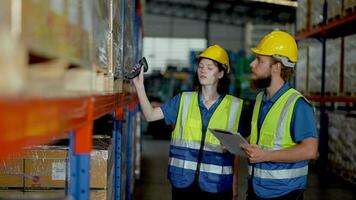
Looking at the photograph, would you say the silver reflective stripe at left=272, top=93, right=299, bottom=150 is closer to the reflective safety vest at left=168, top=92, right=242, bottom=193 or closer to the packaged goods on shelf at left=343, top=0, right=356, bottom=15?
the reflective safety vest at left=168, top=92, right=242, bottom=193

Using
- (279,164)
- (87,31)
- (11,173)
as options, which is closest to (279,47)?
(279,164)

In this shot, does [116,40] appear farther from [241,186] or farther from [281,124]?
[241,186]

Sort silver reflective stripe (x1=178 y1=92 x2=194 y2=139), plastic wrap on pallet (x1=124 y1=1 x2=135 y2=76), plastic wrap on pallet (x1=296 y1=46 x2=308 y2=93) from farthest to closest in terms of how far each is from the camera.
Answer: plastic wrap on pallet (x1=296 y1=46 x2=308 y2=93) < plastic wrap on pallet (x1=124 y1=1 x2=135 y2=76) < silver reflective stripe (x1=178 y1=92 x2=194 y2=139)

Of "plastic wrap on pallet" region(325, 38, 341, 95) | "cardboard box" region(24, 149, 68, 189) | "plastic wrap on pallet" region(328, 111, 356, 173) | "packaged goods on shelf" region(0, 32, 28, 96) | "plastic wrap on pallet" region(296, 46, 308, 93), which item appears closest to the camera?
"packaged goods on shelf" region(0, 32, 28, 96)

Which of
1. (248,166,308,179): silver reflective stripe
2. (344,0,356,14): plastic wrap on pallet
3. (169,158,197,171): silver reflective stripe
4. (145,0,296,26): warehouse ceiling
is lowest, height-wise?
(169,158,197,171): silver reflective stripe

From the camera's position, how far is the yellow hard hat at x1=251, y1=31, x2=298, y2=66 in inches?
137

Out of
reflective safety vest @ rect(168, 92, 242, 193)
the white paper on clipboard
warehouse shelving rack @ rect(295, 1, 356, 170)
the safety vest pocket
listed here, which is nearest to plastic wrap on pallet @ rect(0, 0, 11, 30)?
the white paper on clipboard

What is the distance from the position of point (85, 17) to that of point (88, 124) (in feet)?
1.26

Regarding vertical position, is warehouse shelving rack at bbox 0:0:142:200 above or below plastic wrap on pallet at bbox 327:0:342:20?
below

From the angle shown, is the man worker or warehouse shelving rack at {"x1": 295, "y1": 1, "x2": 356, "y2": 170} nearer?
the man worker

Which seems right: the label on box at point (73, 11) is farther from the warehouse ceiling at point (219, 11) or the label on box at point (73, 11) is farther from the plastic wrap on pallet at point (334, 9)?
the warehouse ceiling at point (219, 11)

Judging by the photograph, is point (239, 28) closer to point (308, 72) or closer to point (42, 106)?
point (308, 72)

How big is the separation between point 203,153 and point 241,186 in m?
5.38

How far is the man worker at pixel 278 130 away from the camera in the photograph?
10.4 ft
